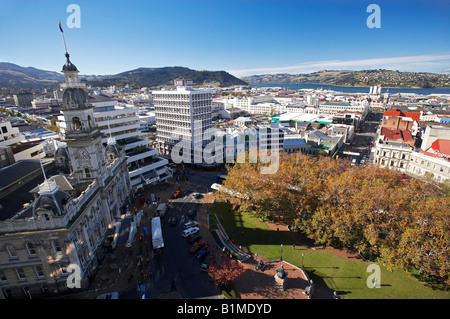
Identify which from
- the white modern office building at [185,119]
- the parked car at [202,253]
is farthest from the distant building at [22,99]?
the parked car at [202,253]

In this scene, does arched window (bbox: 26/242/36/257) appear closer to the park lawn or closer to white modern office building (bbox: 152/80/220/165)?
the park lawn

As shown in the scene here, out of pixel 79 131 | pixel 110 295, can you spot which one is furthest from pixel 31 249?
pixel 79 131

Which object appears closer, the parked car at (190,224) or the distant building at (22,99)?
the parked car at (190,224)

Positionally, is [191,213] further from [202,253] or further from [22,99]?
[22,99]

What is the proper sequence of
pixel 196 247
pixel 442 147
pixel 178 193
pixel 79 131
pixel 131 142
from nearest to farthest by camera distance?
pixel 79 131, pixel 196 247, pixel 178 193, pixel 442 147, pixel 131 142

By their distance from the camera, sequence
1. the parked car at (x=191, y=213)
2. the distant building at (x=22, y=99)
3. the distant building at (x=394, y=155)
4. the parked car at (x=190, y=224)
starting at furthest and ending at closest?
the distant building at (x=22, y=99), the distant building at (x=394, y=155), the parked car at (x=191, y=213), the parked car at (x=190, y=224)

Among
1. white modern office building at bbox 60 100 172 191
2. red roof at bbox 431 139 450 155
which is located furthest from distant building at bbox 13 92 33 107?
red roof at bbox 431 139 450 155

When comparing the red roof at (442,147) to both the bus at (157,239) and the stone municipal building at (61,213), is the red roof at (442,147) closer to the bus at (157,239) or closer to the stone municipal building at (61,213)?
the bus at (157,239)
